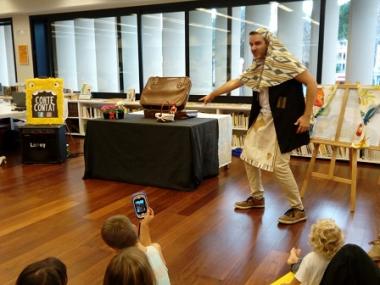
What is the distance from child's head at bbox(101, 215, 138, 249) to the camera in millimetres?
1522

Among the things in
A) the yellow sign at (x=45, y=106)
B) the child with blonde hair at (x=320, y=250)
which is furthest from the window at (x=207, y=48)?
the child with blonde hair at (x=320, y=250)

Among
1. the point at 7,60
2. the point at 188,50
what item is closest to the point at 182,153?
the point at 188,50

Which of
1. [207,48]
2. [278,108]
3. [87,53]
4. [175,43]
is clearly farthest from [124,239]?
[87,53]

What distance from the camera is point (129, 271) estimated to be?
3.83 ft

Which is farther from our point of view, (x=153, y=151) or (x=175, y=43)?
(x=175, y=43)

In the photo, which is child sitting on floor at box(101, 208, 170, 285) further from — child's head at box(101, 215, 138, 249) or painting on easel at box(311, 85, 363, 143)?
painting on easel at box(311, 85, 363, 143)

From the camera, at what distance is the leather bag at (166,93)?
410 cm

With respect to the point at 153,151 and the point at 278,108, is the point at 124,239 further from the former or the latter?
the point at 153,151

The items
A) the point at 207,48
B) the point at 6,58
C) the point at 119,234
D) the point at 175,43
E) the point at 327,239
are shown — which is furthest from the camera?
the point at 6,58

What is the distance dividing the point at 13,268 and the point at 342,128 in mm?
2731

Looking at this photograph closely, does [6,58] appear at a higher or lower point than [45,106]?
higher

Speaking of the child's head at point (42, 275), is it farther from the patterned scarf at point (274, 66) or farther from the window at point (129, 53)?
the window at point (129, 53)

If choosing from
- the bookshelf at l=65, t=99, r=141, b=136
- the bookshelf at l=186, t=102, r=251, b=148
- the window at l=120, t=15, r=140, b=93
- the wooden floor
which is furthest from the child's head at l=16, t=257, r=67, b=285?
the window at l=120, t=15, r=140, b=93

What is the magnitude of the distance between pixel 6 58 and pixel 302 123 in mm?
8578
